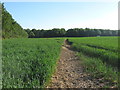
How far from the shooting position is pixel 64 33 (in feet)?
346

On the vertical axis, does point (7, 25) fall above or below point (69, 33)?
above

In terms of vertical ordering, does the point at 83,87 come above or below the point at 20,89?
below

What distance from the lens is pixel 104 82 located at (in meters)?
6.24

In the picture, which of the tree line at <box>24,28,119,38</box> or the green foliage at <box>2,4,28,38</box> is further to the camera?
the tree line at <box>24,28,119,38</box>

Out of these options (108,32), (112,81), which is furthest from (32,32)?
(112,81)

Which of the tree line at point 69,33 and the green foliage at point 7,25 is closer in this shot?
the green foliage at point 7,25

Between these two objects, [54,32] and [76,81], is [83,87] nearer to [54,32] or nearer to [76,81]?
[76,81]

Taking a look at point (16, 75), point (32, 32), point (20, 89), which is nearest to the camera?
point (20, 89)

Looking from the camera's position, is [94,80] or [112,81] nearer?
[112,81]

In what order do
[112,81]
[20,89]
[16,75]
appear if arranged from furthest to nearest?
1. [112,81]
2. [16,75]
3. [20,89]

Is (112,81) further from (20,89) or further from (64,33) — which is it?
(64,33)

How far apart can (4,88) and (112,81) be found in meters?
4.15

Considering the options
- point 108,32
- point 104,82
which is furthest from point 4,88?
point 108,32

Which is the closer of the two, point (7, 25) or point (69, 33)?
Result: point (7, 25)
